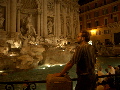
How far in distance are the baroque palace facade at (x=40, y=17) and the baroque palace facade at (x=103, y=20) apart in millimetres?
9022

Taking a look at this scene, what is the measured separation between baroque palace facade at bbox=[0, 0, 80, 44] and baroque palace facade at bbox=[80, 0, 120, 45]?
355 inches

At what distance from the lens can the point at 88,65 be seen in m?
2.31

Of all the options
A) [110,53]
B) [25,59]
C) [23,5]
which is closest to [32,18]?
[23,5]

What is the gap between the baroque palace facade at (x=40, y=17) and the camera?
52.8ft

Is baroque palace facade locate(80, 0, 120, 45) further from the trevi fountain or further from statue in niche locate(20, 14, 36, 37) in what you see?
statue in niche locate(20, 14, 36, 37)

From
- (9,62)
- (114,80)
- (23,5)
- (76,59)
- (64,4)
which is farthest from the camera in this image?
(64,4)

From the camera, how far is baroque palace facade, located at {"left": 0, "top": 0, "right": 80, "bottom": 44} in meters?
16.1

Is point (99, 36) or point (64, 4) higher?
point (64, 4)

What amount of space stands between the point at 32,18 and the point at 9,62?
10.5m

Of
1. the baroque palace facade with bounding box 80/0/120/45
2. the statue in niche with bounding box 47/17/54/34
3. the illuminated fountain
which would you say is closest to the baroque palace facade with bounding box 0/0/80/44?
the statue in niche with bounding box 47/17/54/34

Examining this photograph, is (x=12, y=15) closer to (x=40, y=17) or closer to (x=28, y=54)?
(x=40, y=17)

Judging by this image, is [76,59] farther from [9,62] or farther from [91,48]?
[9,62]

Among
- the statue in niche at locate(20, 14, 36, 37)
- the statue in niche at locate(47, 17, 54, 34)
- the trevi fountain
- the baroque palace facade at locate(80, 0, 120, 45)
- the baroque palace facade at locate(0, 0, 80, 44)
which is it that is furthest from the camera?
the baroque palace facade at locate(80, 0, 120, 45)

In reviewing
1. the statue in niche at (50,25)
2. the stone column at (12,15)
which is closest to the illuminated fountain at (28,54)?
the stone column at (12,15)
